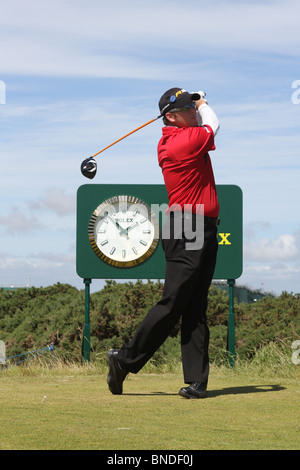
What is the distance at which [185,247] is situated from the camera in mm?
5656

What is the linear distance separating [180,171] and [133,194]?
4.11m

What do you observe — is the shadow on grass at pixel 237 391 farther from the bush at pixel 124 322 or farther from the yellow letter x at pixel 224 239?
the yellow letter x at pixel 224 239

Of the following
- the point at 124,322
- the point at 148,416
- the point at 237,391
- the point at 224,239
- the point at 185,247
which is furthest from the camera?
the point at 124,322

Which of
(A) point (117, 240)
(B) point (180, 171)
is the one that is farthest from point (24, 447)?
(A) point (117, 240)

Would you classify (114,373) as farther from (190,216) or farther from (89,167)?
(89,167)

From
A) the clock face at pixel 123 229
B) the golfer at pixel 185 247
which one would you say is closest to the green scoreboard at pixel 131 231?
the clock face at pixel 123 229

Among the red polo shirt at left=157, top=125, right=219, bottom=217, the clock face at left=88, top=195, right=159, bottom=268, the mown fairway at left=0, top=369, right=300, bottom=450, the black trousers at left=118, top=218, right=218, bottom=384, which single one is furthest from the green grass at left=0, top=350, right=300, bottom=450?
the clock face at left=88, top=195, right=159, bottom=268

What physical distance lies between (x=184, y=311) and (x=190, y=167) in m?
1.19

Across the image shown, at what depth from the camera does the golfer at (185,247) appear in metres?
5.68

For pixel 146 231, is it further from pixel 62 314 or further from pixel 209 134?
pixel 209 134

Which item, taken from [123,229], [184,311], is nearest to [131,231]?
[123,229]

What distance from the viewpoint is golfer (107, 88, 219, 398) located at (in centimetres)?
568

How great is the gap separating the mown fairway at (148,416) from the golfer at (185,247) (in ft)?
1.12

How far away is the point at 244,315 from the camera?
1149cm
